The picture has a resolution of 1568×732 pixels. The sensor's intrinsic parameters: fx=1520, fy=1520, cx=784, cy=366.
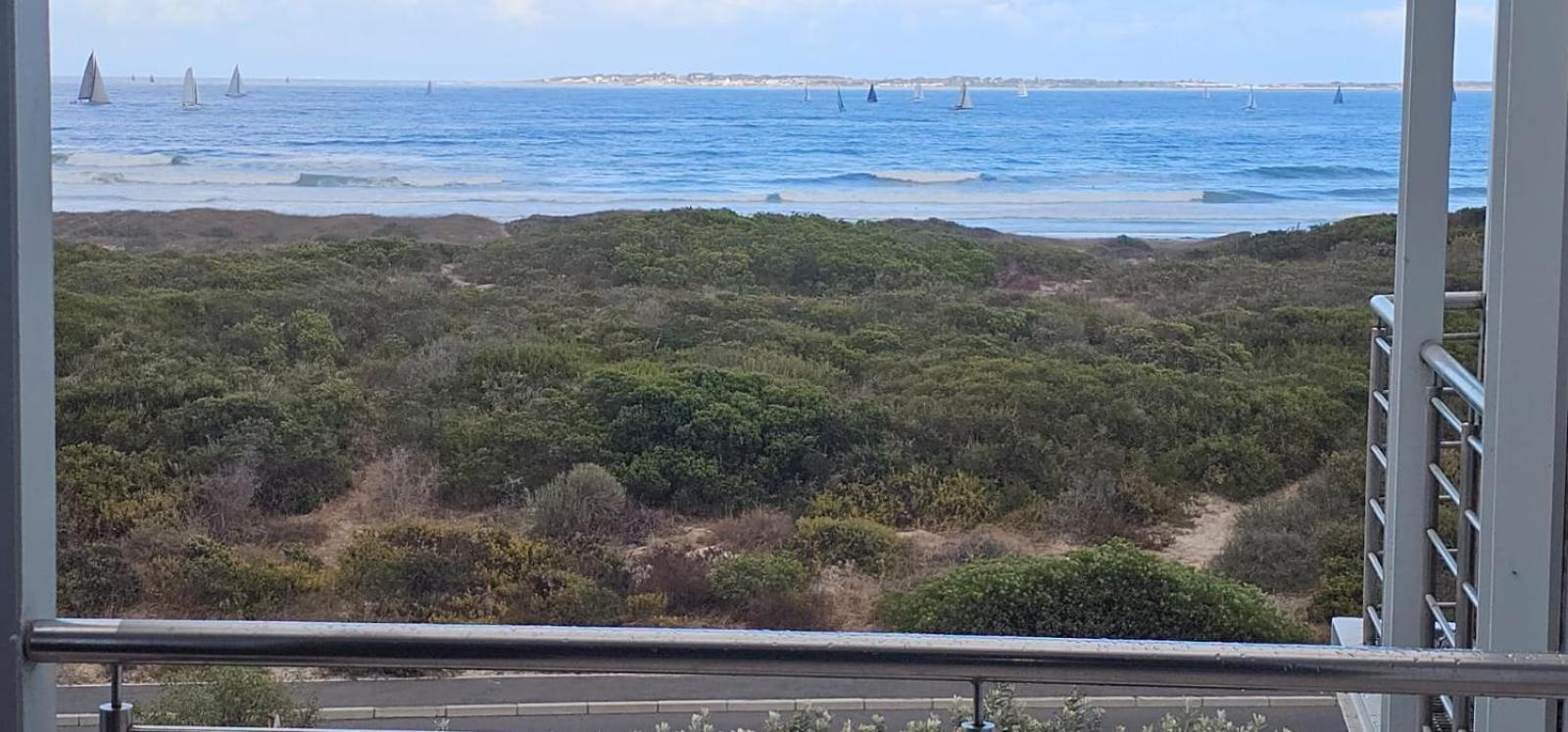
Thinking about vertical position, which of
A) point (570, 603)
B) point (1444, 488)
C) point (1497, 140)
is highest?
point (1497, 140)

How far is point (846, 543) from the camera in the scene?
470 centimetres

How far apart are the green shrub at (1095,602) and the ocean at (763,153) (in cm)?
128

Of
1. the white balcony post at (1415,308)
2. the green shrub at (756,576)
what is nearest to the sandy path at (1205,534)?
the green shrub at (756,576)

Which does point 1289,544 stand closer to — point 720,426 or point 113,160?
point 720,426

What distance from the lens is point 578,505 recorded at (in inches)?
182

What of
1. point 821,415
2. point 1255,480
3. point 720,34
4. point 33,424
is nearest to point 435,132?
point 720,34

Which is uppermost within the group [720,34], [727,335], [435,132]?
[720,34]

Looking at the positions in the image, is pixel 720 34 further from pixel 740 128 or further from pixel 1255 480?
pixel 1255 480

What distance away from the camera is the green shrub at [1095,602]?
4.27 metres

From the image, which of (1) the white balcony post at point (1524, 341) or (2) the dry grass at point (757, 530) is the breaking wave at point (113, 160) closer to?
(2) the dry grass at point (757, 530)

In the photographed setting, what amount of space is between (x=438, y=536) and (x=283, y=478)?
0.52 metres

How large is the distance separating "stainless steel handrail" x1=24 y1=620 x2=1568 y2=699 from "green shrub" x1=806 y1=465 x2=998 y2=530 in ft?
13.0

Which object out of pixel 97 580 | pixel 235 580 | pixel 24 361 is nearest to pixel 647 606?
pixel 235 580

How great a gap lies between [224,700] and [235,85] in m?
2.68
